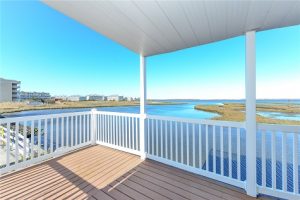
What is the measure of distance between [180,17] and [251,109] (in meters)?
1.53

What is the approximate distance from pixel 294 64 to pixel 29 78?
18.2m

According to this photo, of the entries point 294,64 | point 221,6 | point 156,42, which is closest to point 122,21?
point 156,42

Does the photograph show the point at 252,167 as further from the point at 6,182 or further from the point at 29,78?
the point at 29,78

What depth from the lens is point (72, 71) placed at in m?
14.2

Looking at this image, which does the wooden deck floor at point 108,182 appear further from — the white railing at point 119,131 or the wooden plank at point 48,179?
the white railing at point 119,131

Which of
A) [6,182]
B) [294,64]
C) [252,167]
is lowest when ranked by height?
[6,182]

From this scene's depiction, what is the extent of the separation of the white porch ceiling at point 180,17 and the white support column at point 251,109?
0.26m

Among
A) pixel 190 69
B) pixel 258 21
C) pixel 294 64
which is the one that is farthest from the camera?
pixel 190 69

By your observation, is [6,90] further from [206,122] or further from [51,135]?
[206,122]

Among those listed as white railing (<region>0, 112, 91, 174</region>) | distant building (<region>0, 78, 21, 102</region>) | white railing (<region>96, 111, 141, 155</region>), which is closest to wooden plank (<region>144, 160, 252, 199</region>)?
white railing (<region>96, 111, 141, 155</region>)

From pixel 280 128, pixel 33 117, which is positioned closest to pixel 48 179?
pixel 33 117

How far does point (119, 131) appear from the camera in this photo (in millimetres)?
3893

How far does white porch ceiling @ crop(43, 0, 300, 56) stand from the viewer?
4.97ft

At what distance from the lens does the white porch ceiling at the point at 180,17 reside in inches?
59.6
